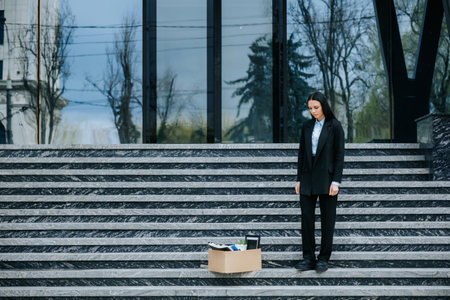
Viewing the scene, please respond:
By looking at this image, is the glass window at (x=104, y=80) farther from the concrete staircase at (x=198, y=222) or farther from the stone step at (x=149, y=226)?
the stone step at (x=149, y=226)

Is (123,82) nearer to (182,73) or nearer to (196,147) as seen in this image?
(182,73)

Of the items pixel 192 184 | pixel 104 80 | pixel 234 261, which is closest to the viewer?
pixel 234 261

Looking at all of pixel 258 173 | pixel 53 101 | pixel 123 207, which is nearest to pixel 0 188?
pixel 123 207

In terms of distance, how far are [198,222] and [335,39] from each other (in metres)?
5.99

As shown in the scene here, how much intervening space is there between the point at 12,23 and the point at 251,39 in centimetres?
491

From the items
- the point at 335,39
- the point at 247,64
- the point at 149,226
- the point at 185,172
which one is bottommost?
the point at 149,226

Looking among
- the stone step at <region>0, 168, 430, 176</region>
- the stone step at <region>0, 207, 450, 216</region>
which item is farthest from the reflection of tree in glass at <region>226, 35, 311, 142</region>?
the stone step at <region>0, 207, 450, 216</region>

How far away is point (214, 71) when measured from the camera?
1023 centimetres

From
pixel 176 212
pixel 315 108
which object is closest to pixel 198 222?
pixel 176 212

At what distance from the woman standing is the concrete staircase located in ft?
0.79

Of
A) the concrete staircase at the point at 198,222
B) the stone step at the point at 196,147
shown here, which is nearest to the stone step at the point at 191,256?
the concrete staircase at the point at 198,222

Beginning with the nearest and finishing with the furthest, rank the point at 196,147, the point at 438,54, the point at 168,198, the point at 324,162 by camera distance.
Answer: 1. the point at 324,162
2. the point at 168,198
3. the point at 196,147
4. the point at 438,54

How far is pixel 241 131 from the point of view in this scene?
33.6ft

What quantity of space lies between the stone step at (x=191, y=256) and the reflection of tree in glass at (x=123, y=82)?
5107 millimetres
